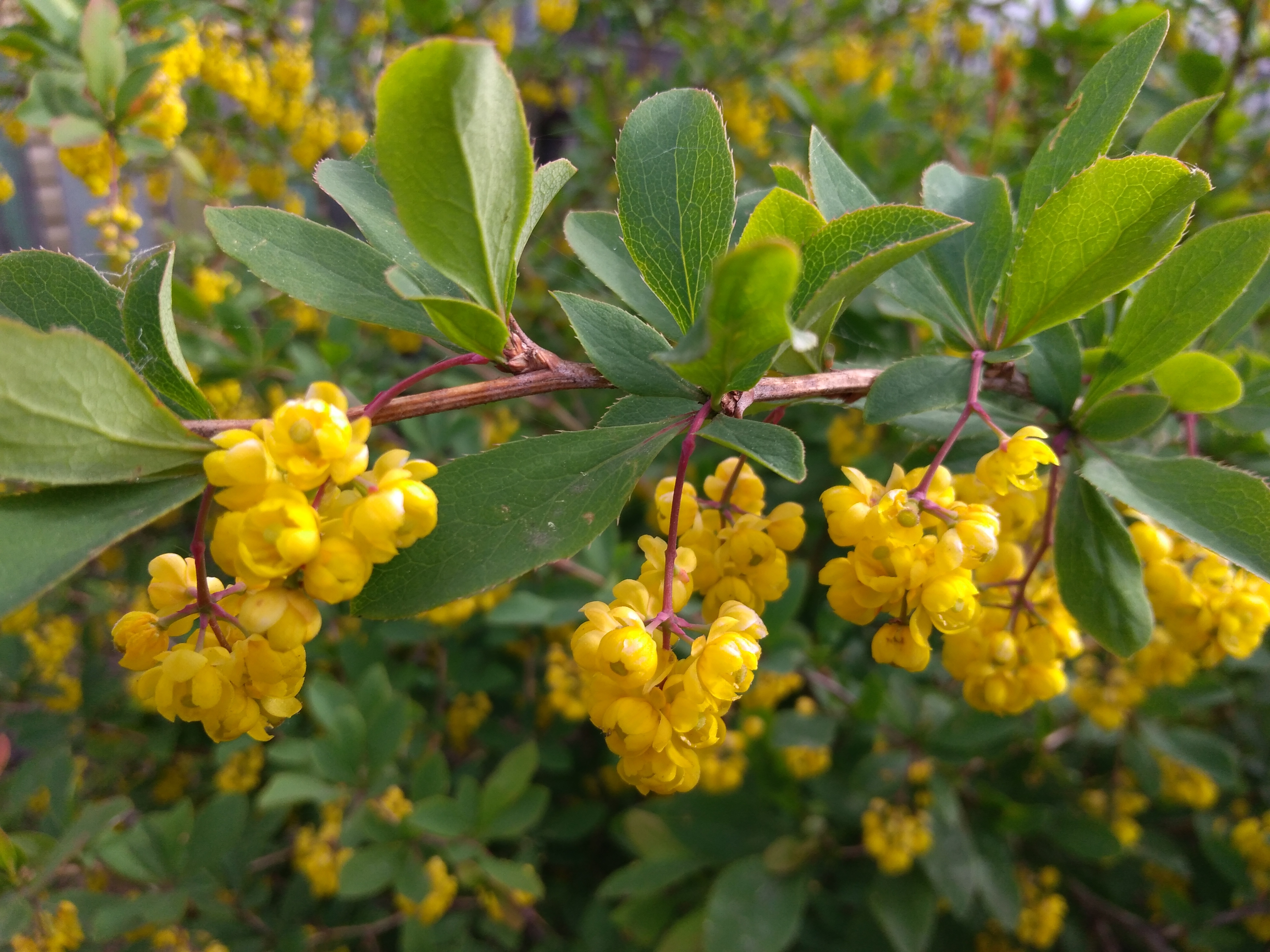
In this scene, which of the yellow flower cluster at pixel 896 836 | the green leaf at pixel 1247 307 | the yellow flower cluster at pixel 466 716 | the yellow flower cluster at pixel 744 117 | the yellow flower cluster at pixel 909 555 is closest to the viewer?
the yellow flower cluster at pixel 909 555

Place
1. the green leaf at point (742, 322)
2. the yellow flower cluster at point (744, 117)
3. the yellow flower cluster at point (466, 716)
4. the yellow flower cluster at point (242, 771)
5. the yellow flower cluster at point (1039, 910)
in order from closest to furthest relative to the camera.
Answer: the green leaf at point (742, 322) < the yellow flower cluster at point (1039, 910) < the yellow flower cluster at point (242, 771) < the yellow flower cluster at point (466, 716) < the yellow flower cluster at point (744, 117)

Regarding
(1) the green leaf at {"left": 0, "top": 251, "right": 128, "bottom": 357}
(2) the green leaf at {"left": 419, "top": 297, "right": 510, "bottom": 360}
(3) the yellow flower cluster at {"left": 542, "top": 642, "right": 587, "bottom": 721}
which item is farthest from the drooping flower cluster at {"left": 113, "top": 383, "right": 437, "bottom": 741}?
(3) the yellow flower cluster at {"left": 542, "top": 642, "right": 587, "bottom": 721}

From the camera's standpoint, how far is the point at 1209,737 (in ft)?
6.46

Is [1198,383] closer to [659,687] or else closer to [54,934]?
[659,687]

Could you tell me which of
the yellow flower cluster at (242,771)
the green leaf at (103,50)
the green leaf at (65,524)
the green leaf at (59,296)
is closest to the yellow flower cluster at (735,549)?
the green leaf at (65,524)

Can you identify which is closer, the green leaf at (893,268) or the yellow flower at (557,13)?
the green leaf at (893,268)

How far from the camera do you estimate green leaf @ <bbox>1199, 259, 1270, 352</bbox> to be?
1001 millimetres

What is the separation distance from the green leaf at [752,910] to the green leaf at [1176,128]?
172 centimetres

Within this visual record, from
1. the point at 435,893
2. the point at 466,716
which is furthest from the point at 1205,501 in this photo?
the point at 466,716

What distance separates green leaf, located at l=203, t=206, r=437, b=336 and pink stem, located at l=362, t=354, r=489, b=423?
0.06m

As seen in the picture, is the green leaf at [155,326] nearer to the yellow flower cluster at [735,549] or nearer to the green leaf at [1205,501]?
the yellow flower cluster at [735,549]

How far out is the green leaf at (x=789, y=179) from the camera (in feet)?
2.54

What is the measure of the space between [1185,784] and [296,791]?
220cm

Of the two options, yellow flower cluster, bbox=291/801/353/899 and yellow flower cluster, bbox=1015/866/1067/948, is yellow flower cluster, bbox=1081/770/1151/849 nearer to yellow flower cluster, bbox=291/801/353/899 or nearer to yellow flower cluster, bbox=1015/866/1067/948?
yellow flower cluster, bbox=1015/866/1067/948
